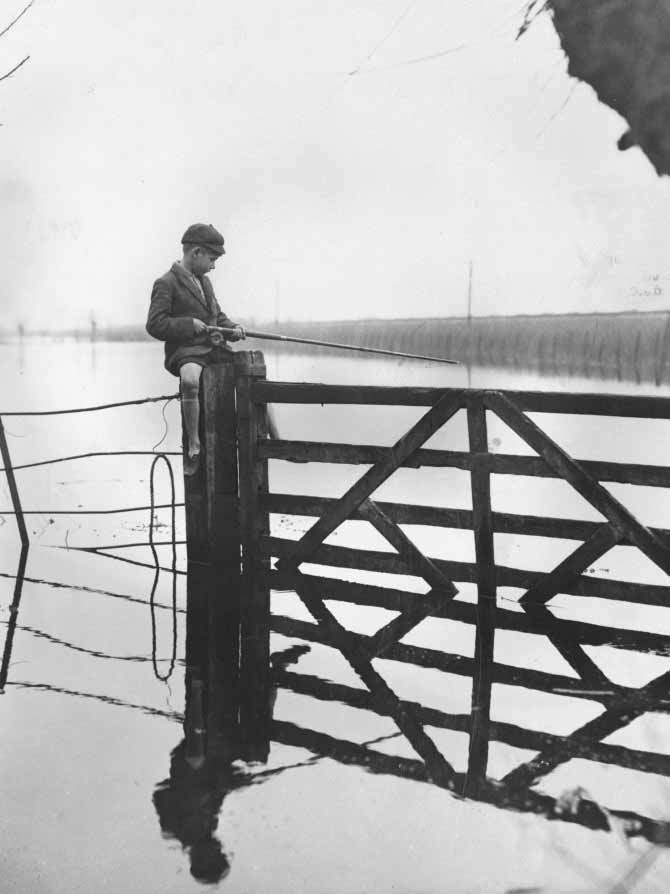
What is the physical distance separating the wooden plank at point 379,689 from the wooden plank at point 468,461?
2.68 ft

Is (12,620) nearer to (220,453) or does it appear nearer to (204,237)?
(220,453)

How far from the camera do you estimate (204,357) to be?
6.59 metres

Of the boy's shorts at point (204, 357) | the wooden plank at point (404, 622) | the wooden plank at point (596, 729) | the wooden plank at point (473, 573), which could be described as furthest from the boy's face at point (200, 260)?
the wooden plank at point (596, 729)

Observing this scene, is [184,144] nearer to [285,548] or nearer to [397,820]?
[285,548]

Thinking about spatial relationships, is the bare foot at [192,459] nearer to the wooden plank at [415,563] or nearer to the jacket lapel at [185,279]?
the jacket lapel at [185,279]

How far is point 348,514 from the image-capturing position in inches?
235

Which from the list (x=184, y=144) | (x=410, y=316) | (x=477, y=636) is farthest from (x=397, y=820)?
(x=410, y=316)

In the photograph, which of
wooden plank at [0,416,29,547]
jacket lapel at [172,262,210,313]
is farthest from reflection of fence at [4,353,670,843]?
wooden plank at [0,416,29,547]

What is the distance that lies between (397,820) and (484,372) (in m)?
34.7

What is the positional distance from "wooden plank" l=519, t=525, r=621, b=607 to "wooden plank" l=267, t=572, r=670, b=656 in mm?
125

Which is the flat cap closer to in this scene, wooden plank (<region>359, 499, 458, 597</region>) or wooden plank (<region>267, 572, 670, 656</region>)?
wooden plank (<region>359, 499, 458, 597</region>)

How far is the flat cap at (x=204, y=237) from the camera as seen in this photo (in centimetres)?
666

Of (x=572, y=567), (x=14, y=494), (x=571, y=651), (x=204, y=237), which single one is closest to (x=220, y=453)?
(x=204, y=237)

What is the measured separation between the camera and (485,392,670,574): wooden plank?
17.2 feet
